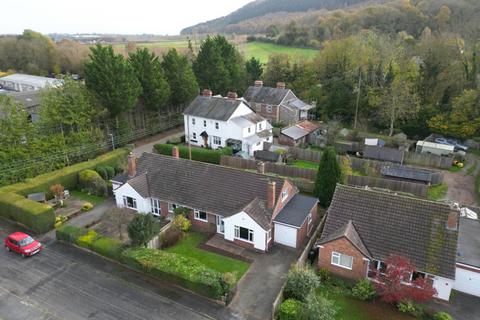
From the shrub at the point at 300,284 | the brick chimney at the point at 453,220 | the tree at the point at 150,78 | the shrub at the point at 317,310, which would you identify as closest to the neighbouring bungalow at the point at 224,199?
the shrub at the point at 300,284

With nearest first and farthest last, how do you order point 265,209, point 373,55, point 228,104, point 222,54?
point 265,209, point 228,104, point 373,55, point 222,54

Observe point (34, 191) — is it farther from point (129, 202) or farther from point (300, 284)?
point (300, 284)

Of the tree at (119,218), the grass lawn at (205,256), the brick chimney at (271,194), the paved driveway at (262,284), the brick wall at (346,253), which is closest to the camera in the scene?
the paved driveway at (262,284)

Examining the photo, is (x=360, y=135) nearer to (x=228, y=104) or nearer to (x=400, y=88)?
(x=400, y=88)

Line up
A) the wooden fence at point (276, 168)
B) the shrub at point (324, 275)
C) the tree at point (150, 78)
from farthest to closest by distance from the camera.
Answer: the tree at point (150, 78) → the wooden fence at point (276, 168) → the shrub at point (324, 275)

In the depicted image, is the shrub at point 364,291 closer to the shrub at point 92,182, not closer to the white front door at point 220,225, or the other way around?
the white front door at point 220,225

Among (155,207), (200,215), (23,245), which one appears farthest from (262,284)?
Answer: (23,245)

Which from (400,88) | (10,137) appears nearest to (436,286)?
(400,88)

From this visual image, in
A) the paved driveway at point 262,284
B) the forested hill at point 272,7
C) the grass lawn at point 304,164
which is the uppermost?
the forested hill at point 272,7
